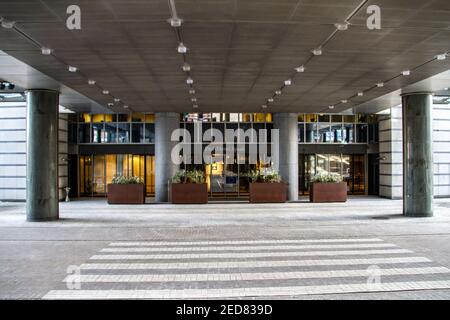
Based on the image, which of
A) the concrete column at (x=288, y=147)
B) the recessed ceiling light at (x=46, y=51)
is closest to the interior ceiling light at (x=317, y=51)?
the recessed ceiling light at (x=46, y=51)

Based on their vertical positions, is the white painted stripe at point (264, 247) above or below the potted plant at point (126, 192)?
below

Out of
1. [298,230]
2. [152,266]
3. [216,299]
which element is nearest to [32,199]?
[152,266]

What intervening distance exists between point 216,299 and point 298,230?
724cm

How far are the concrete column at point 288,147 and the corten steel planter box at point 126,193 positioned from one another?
26.1 feet

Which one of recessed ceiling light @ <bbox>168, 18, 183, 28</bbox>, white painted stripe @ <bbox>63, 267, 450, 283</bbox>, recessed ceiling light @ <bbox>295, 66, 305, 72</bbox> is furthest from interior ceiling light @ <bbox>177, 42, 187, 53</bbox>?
white painted stripe @ <bbox>63, 267, 450, 283</bbox>

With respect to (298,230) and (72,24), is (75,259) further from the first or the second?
(298,230)

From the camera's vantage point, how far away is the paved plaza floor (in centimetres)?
716

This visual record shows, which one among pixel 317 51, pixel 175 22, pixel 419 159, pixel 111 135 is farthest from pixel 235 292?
pixel 111 135

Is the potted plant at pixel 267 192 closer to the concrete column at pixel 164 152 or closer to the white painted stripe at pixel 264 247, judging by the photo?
the concrete column at pixel 164 152

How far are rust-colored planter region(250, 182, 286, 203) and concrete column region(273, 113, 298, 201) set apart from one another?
156 centimetres

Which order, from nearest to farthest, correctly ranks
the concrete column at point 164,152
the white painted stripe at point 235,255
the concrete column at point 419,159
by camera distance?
the white painted stripe at point 235,255 → the concrete column at point 419,159 → the concrete column at point 164,152

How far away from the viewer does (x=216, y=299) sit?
6.65m

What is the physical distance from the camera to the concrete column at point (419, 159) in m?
16.6

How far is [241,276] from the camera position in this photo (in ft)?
26.3
